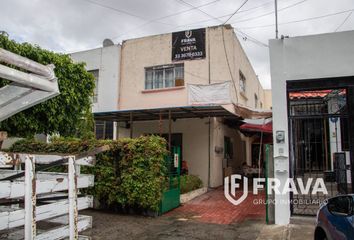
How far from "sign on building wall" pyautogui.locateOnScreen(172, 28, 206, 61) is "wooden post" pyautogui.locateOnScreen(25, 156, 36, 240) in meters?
11.8

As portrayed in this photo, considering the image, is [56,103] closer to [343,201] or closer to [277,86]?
[277,86]

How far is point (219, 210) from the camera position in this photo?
1049 centimetres

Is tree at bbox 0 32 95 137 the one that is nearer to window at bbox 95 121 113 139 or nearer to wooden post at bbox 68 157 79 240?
wooden post at bbox 68 157 79 240

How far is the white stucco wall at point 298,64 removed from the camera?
8163 mm

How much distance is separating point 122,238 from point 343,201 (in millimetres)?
4954

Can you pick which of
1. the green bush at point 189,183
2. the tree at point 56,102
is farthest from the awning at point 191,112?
the tree at point 56,102

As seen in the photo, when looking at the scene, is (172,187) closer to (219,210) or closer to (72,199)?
(219,210)

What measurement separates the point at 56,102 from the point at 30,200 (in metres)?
6.16

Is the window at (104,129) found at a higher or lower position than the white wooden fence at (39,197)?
higher

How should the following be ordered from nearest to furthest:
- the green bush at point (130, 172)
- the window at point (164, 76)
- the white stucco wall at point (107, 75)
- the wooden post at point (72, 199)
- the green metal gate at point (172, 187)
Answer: the wooden post at point (72, 199)
the green bush at point (130, 172)
the green metal gate at point (172, 187)
the window at point (164, 76)
the white stucco wall at point (107, 75)

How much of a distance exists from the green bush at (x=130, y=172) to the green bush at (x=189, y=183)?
2.70 meters

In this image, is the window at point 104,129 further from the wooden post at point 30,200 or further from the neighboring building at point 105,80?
the wooden post at point 30,200

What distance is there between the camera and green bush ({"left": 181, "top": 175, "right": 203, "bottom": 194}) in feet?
40.5

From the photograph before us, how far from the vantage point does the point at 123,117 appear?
590 inches
